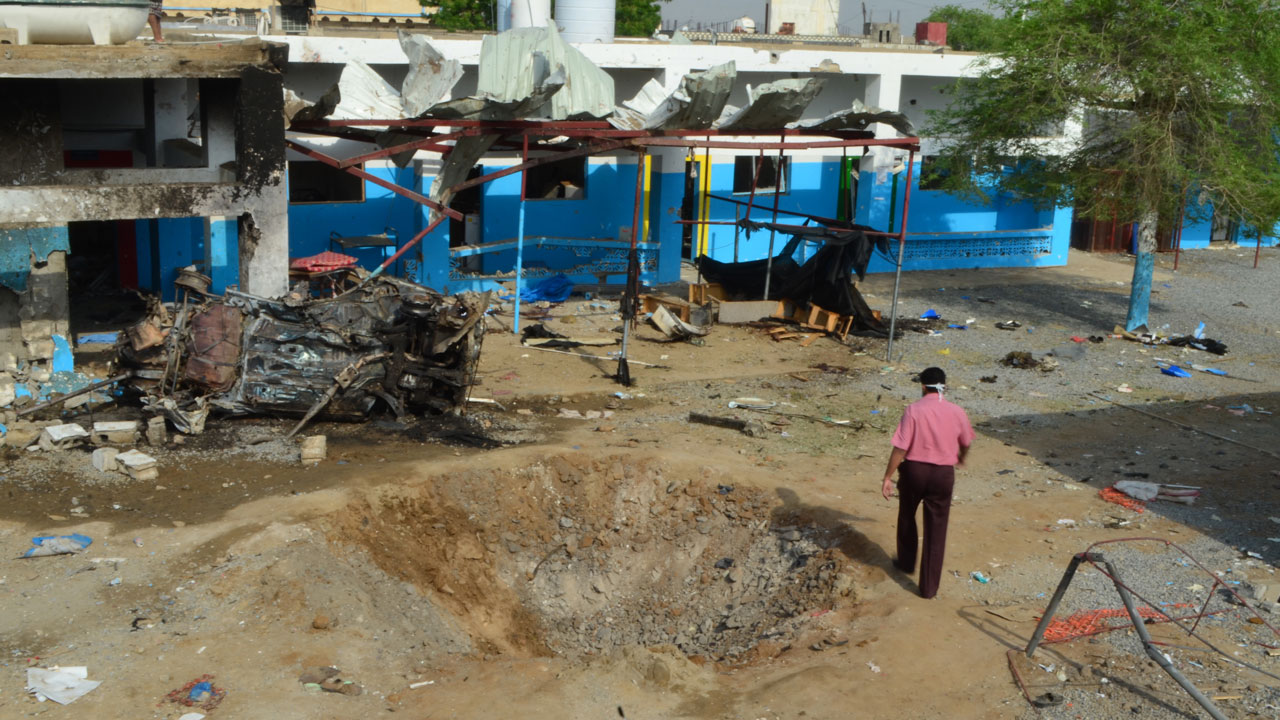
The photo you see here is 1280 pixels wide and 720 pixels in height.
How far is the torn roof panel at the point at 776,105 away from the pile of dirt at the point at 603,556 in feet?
16.8

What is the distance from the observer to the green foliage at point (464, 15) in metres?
35.1

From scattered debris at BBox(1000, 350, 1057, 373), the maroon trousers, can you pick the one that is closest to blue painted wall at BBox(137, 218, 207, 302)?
scattered debris at BBox(1000, 350, 1057, 373)

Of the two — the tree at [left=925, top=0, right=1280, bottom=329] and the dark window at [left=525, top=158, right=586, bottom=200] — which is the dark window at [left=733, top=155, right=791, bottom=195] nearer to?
the dark window at [left=525, top=158, right=586, bottom=200]

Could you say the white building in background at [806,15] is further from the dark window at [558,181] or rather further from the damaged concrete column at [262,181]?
the damaged concrete column at [262,181]

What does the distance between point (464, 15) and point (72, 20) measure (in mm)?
26681

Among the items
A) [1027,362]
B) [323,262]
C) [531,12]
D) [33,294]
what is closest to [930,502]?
[1027,362]

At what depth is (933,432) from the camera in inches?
268

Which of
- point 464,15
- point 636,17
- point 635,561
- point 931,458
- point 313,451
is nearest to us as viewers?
point 931,458

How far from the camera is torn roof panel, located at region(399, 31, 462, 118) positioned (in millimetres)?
13227

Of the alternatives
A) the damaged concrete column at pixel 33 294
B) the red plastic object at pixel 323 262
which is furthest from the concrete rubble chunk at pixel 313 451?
the red plastic object at pixel 323 262

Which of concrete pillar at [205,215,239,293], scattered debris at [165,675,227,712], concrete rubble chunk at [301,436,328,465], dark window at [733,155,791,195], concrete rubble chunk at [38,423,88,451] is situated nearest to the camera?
scattered debris at [165,675,227,712]

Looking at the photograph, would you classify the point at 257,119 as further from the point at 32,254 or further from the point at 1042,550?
the point at 1042,550

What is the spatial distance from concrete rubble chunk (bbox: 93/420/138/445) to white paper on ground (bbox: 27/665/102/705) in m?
3.83

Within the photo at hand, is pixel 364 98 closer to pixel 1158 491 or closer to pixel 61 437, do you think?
pixel 61 437
